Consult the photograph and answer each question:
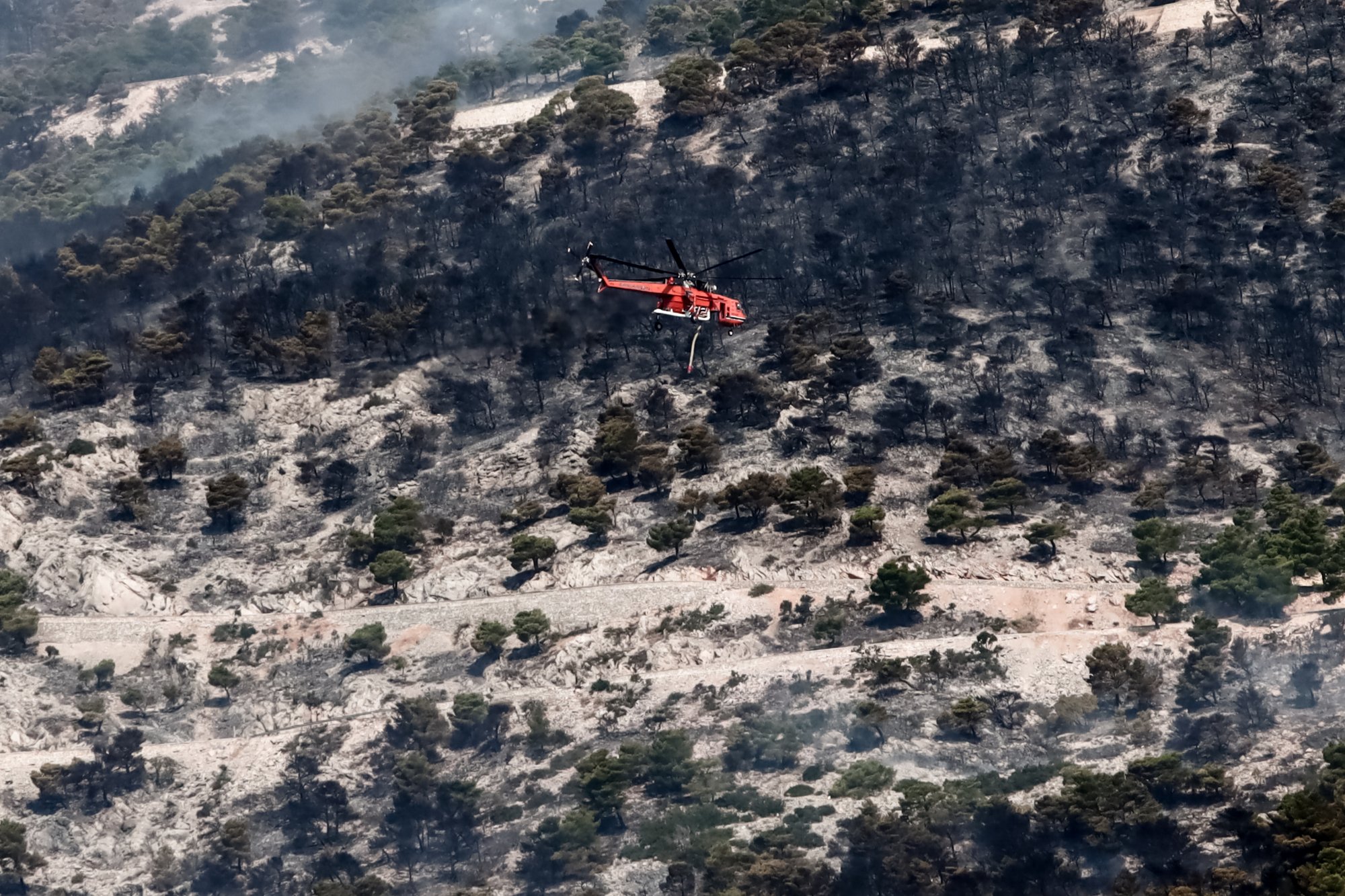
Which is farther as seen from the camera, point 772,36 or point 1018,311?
point 772,36

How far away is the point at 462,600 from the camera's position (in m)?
125

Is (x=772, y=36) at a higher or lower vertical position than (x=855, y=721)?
higher

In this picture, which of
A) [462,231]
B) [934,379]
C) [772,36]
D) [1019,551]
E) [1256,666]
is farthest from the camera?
[772,36]

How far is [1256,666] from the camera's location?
10469cm

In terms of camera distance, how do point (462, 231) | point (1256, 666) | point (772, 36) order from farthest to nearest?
point (772, 36) → point (462, 231) → point (1256, 666)

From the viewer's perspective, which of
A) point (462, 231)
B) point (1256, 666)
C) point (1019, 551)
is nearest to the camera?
point (1256, 666)

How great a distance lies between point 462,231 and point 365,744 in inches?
2731

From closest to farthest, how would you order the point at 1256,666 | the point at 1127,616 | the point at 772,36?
the point at 1256,666 < the point at 1127,616 < the point at 772,36

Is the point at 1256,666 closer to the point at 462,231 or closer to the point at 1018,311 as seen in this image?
the point at 1018,311

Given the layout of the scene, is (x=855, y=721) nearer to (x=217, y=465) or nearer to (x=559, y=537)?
(x=559, y=537)

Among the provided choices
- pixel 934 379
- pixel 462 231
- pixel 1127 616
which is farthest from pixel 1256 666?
pixel 462 231

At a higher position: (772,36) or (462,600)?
(772,36)

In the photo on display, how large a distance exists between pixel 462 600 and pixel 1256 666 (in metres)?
49.2

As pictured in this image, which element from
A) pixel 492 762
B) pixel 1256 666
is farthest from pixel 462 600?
pixel 1256 666
